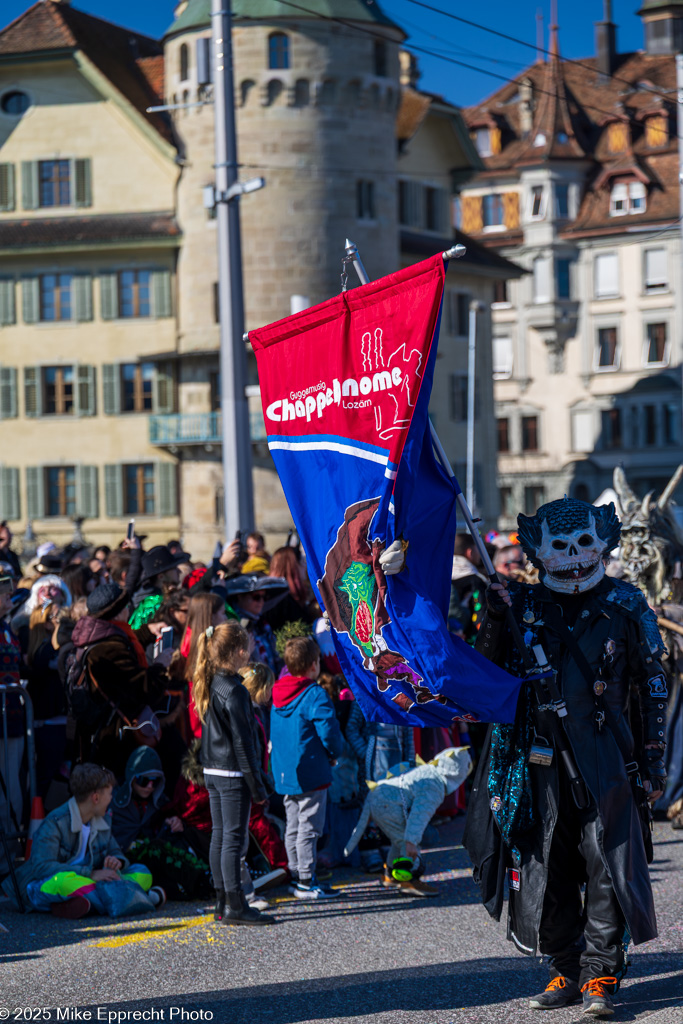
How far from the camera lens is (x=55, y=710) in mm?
9734

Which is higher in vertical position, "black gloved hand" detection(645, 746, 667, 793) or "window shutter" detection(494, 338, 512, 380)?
"window shutter" detection(494, 338, 512, 380)

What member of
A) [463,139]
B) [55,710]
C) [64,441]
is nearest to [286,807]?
[55,710]

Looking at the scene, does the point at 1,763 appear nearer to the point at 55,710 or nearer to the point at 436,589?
the point at 55,710

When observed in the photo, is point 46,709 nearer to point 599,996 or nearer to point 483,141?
point 599,996

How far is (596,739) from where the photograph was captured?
5.86m

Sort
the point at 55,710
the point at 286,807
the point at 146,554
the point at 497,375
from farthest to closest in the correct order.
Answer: the point at 497,375, the point at 146,554, the point at 55,710, the point at 286,807

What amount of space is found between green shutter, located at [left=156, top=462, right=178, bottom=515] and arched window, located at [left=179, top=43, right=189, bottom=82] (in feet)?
37.1

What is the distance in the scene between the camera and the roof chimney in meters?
70.3

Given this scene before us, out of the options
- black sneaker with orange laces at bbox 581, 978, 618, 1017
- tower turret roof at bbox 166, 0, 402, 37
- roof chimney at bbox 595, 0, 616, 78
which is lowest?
black sneaker with orange laces at bbox 581, 978, 618, 1017

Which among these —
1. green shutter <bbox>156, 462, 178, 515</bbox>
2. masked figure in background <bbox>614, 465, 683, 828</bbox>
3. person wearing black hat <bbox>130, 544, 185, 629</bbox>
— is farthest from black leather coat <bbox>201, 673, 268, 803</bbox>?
green shutter <bbox>156, 462, 178, 515</bbox>

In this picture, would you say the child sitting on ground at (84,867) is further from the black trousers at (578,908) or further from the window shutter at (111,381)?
the window shutter at (111,381)

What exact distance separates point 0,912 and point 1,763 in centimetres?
89

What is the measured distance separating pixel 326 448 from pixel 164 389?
3806cm

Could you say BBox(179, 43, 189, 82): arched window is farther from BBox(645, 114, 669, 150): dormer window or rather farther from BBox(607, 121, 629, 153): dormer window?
BBox(645, 114, 669, 150): dormer window
